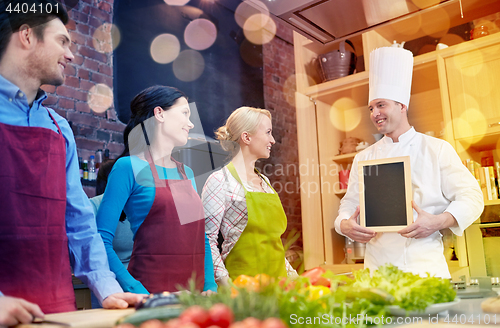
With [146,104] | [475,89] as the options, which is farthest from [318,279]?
[475,89]

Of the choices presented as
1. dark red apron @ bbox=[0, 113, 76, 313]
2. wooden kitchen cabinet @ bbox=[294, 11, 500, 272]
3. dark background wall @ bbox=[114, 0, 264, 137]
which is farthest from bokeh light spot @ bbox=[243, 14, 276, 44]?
dark red apron @ bbox=[0, 113, 76, 313]

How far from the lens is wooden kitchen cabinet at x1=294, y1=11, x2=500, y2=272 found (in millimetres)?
2789

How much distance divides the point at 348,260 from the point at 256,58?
2.66 meters

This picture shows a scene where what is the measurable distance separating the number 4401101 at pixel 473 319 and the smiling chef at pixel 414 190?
3.12 feet

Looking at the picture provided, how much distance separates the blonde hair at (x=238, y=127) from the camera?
89.0 inches

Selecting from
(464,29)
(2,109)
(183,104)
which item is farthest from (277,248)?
(464,29)

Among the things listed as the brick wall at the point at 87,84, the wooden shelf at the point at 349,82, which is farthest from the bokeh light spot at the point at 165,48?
the wooden shelf at the point at 349,82

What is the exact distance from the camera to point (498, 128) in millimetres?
2604

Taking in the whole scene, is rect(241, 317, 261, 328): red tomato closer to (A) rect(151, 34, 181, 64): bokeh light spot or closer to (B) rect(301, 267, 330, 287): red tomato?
(B) rect(301, 267, 330, 287): red tomato

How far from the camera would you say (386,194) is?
74.3 inches

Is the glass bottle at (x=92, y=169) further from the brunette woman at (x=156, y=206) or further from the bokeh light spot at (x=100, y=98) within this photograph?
the brunette woman at (x=156, y=206)

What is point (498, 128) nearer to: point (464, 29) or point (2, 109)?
point (464, 29)

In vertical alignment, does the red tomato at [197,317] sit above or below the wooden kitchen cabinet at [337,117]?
below

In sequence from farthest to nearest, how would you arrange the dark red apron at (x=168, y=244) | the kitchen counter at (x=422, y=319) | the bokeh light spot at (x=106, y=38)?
the bokeh light spot at (x=106, y=38), the dark red apron at (x=168, y=244), the kitchen counter at (x=422, y=319)
